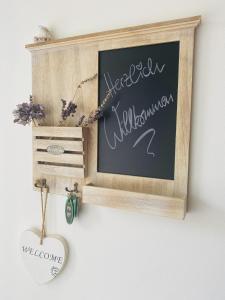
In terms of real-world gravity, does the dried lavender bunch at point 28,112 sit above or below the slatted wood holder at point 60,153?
above

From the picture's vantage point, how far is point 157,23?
703mm

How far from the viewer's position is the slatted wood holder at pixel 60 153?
817mm

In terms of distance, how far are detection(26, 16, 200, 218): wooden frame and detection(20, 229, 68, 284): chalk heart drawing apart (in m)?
0.21

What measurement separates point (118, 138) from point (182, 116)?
0.67 feet

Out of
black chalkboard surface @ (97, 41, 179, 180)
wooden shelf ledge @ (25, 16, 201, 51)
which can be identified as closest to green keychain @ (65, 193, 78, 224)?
black chalkboard surface @ (97, 41, 179, 180)

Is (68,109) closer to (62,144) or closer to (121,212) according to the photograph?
(62,144)

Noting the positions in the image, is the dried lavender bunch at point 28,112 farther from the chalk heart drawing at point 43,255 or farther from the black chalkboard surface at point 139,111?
the chalk heart drawing at point 43,255

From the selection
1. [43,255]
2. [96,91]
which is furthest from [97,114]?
[43,255]

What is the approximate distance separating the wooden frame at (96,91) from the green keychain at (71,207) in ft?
0.21

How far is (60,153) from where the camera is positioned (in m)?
0.85

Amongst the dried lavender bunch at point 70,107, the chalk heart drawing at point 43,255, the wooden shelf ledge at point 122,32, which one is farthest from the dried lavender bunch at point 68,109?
the chalk heart drawing at point 43,255

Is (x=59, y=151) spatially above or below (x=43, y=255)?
above

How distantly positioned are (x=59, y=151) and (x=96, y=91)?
23 centimetres

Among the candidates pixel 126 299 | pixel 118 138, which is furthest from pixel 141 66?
pixel 126 299
